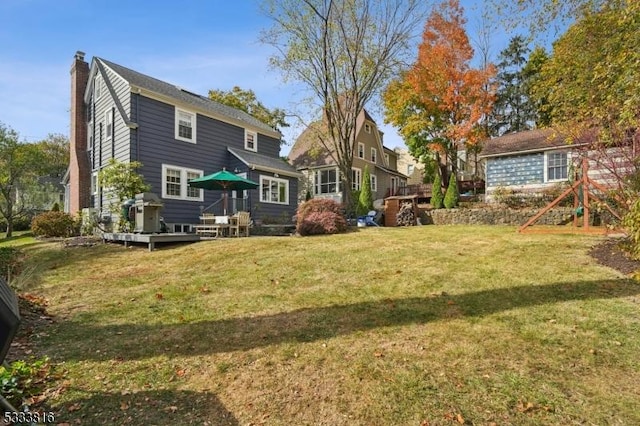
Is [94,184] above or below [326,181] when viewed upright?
below

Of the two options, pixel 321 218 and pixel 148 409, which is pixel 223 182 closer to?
pixel 321 218

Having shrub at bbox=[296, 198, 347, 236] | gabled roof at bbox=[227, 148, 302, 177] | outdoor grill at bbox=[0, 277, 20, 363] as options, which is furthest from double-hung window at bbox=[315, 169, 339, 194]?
outdoor grill at bbox=[0, 277, 20, 363]

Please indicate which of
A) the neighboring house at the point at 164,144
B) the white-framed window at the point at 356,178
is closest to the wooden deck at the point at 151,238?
the neighboring house at the point at 164,144

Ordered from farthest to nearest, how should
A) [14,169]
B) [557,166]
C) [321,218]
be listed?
[14,169] < [557,166] < [321,218]

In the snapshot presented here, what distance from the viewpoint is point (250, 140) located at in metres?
21.1

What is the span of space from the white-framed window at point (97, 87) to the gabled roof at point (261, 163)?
21.4 feet

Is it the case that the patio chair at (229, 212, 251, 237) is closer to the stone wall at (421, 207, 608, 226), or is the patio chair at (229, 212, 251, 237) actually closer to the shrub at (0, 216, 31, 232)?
the stone wall at (421, 207, 608, 226)

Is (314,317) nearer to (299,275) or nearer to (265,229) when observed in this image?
(299,275)

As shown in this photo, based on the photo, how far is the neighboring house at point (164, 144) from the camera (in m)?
15.6

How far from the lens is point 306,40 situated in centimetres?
1847

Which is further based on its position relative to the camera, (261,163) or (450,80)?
(450,80)

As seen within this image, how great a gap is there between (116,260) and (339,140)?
13.2 m

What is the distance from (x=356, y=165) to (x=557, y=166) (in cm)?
1415

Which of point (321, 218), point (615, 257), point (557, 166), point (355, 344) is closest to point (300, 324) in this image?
point (355, 344)
